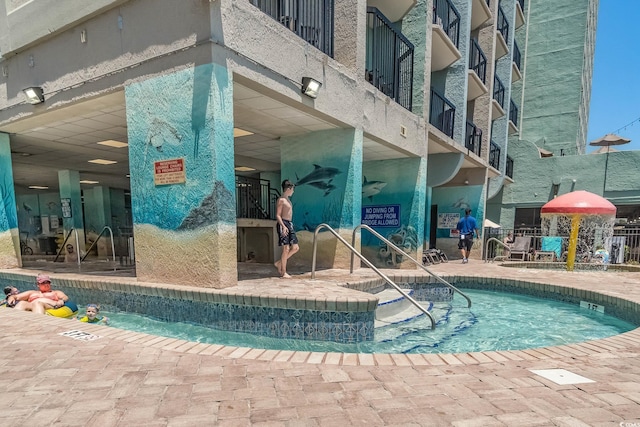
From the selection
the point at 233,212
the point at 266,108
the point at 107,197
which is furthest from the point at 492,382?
the point at 107,197

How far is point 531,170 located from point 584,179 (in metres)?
2.37

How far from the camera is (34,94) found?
18.7ft

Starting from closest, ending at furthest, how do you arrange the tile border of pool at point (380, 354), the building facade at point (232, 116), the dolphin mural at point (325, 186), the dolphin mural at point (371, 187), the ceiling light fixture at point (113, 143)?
1. the tile border of pool at point (380, 354)
2. the building facade at point (232, 116)
3. the dolphin mural at point (325, 186)
4. the ceiling light fixture at point (113, 143)
5. the dolphin mural at point (371, 187)

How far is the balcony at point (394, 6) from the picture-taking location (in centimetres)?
793

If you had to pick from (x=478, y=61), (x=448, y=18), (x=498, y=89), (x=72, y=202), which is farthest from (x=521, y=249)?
(x=72, y=202)

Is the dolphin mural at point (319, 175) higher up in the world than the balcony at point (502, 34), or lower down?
lower down

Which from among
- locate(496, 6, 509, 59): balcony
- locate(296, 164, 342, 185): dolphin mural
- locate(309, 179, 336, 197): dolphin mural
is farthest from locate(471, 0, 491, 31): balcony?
locate(309, 179, 336, 197): dolphin mural

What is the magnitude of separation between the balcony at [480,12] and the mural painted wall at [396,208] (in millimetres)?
→ 7247

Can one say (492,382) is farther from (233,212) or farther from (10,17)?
(10,17)

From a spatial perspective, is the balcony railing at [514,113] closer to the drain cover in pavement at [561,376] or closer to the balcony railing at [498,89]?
the balcony railing at [498,89]

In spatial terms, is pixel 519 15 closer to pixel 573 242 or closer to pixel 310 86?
pixel 573 242

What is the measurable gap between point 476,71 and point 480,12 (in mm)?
2022

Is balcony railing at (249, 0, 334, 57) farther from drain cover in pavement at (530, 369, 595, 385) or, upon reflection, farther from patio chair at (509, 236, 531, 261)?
patio chair at (509, 236, 531, 261)

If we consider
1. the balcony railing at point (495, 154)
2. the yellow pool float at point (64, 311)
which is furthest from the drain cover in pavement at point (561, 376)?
the balcony railing at point (495, 154)
